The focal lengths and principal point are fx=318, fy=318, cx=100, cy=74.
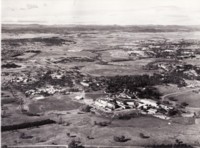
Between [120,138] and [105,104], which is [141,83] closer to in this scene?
[105,104]

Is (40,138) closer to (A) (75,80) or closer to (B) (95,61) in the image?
(A) (75,80)

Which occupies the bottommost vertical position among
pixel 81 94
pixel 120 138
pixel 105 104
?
pixel 120 138

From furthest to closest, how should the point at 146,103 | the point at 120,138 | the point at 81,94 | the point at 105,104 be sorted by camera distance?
the point at 81,94 < the point at 146,103 < the point at 105,104 < the point at 120,138

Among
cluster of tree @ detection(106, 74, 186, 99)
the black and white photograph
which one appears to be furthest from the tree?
cluster of tree @ detection(106, 74, 186, 99)

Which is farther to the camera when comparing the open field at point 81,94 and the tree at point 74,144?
the open field at point 81,94

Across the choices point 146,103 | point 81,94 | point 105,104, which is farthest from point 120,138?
point 81,94

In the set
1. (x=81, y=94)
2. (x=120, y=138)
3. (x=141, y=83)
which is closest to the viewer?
(x=120, y=138)

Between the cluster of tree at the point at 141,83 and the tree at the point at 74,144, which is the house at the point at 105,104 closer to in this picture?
the cluster of tree at the point at 141,83

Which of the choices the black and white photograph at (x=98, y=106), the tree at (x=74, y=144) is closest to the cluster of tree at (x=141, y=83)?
the black and white photograph at (x=98, y=106)

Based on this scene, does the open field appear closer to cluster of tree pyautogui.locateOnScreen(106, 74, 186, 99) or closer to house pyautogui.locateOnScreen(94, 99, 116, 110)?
cluster of tree pyautogui.locateOnScreen(106, 74, 186, 99)

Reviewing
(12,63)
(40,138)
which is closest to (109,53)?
(12,63)

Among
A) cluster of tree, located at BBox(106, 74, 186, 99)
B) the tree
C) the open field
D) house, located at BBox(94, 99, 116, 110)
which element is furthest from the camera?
cluster of tree, located at BBox(106, 74, 186, 99)
